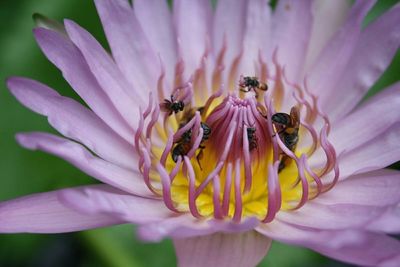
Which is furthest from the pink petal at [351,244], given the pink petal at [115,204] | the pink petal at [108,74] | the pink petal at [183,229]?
the pink petal at [108,74]

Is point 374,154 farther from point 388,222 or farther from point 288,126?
point 388,222

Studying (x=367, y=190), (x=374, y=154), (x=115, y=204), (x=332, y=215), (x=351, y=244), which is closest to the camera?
(x=351, y=244)

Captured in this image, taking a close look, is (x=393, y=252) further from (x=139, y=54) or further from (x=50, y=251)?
(x=50, y=251)

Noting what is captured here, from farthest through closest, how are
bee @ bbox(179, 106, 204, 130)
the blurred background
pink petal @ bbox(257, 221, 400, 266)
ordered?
the blurred background → bee @ bbox(179, 106, 204, 130) → pink petal @ bbox(257, 221, 400, 266)

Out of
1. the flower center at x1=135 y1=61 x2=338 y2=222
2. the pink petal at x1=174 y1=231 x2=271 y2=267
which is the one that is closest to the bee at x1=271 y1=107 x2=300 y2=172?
the flower center at x1=135 y1=61 x2=338 y2=222

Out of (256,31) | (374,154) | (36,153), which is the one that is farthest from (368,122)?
(36,153)

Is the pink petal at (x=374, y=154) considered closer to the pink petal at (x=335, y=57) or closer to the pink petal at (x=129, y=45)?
the pink petal at (x=335, y=57)

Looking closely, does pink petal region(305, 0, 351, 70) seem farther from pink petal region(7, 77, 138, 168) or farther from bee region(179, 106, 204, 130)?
pink petal region(7, 77, 138, 168)
